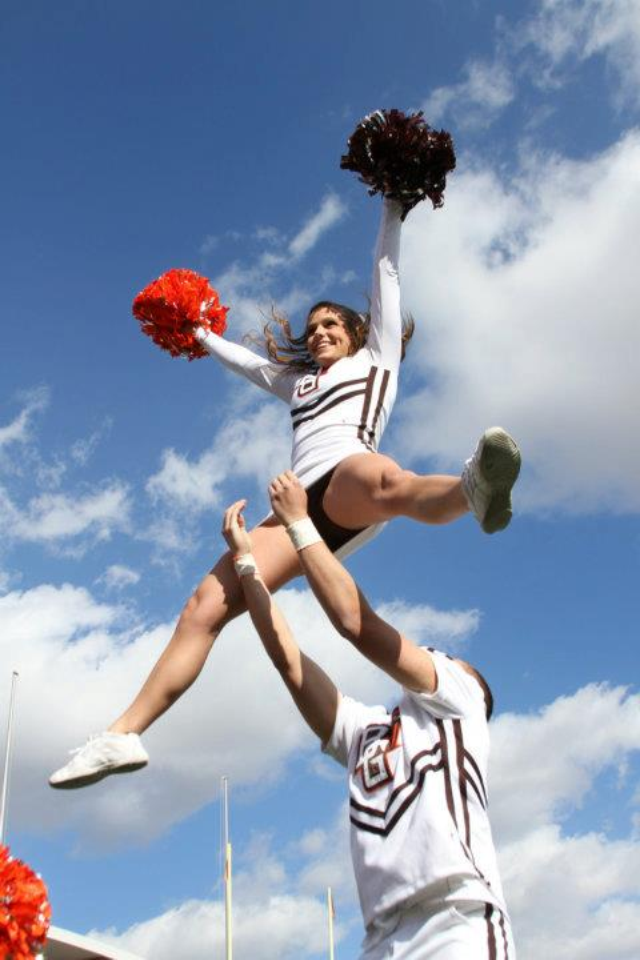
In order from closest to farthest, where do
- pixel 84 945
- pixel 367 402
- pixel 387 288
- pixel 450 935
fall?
1. pixel 450 935
2. pixel 367 402
3. pixel 387 288
4. pixel 84 945

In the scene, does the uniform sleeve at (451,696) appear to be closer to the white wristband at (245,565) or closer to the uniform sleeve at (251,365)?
the white wristband at (245,565)

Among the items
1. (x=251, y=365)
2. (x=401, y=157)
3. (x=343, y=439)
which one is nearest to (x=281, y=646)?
(x=343, y=439)

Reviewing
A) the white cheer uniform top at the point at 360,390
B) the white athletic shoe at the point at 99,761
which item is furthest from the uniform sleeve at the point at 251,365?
the white athletic shoe at the point at 99,761

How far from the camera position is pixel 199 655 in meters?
4.07

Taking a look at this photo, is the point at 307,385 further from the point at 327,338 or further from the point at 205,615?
the point at 205,615

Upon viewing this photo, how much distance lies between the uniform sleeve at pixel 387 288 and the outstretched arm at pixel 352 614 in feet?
4.87

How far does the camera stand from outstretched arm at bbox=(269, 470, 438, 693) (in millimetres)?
3461

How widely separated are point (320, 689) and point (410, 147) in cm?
259

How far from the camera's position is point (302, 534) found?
12.2 ft

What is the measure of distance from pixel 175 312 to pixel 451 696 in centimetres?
322

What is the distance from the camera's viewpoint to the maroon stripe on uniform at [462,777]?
3207 millimetres

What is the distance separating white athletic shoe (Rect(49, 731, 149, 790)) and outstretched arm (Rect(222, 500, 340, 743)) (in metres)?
0.64

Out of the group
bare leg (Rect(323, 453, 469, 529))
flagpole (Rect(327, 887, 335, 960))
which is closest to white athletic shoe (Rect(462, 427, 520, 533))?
bare leg (Rect(323, 453, 469, 529))

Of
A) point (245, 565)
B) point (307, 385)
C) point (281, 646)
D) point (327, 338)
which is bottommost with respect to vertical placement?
point (281, 646)
